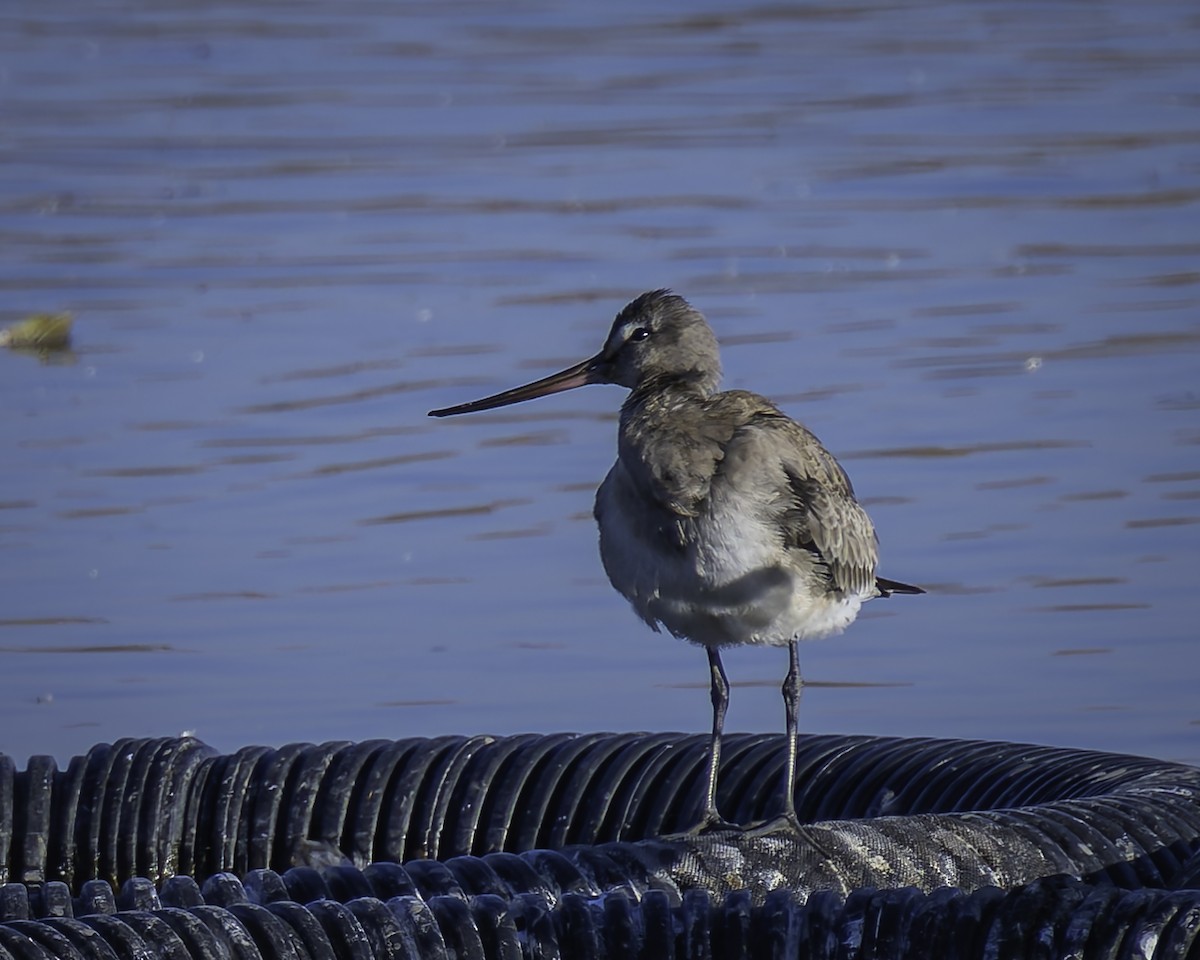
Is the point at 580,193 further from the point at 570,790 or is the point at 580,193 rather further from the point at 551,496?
the point at 570,790

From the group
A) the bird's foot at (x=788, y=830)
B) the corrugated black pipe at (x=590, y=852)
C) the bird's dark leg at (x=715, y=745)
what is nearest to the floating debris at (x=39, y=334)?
the corrugated black pipe at (x=590, y=852)

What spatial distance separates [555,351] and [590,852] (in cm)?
560

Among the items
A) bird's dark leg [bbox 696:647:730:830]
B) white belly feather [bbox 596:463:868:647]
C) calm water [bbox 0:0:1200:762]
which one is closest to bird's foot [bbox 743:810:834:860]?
bird's dark leg [bbox 696:647:730:830]

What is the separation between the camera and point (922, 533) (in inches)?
317

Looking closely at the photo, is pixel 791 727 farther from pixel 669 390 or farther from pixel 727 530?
pixel 669 390

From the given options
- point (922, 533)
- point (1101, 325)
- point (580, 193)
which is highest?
point (580, 193)

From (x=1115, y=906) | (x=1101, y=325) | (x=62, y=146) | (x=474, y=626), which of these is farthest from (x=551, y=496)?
(x=62, y=146)

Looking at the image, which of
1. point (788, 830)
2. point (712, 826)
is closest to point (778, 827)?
point (788, 830)

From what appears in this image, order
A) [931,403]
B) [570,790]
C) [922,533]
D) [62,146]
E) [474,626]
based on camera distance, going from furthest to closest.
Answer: [62,146]
[931,403]
[922,533]
[474,626]
[570,790]

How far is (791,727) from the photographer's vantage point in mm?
5141

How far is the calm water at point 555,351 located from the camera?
7.16 meters

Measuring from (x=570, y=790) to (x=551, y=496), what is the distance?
332 centimetres

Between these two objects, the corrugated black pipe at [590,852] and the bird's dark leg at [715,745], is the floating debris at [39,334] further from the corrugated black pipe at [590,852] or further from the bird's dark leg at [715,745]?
the bird's dark leg at [715,745]

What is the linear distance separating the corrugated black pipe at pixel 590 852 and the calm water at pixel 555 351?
126 cm
